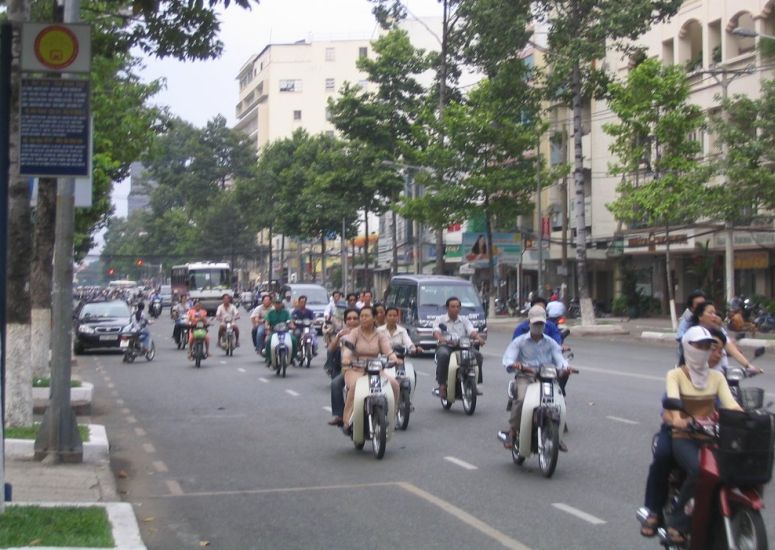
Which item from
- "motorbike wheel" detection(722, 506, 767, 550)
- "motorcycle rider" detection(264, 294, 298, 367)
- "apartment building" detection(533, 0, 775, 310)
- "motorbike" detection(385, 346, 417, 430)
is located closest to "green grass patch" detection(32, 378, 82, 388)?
"motorbike" detection(385, 346, 417, 430)

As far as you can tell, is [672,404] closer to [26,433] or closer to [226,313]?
[26,433]

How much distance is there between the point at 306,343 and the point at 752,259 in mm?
23472

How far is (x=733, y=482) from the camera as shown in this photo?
20.4ft

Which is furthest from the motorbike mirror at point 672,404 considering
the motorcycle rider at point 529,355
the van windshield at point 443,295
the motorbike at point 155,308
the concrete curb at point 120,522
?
the motorbike at point 155,308

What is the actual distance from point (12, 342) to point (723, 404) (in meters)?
9.46

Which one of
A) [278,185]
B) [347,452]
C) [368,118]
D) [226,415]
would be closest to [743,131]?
[226,415]

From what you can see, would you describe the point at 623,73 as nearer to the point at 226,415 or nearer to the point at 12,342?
the point at 226,415

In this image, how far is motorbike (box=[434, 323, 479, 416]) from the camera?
54.1ft

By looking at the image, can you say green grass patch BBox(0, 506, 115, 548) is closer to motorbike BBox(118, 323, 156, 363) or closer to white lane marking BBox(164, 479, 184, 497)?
white lane marking BBox(164, 479, 184, 497)

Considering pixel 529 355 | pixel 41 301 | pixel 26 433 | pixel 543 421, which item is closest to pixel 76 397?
pixel 41 301

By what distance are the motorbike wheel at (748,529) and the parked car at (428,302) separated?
2201 cm

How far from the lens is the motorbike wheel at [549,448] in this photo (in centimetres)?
1103

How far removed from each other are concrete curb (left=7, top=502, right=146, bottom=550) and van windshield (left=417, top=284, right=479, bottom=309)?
2048 cm

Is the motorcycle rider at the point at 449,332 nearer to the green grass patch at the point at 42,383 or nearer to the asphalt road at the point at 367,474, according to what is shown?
the asphalt road at the point at 367,474
